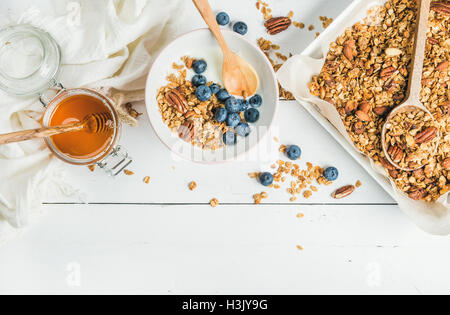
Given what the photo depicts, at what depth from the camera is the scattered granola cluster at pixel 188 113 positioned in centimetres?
91

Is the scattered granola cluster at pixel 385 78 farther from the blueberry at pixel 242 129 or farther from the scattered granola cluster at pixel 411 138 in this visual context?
the blueberry at pixel 242 129

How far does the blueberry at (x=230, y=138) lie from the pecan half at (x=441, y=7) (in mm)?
564

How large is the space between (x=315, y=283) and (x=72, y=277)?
0.66 metres

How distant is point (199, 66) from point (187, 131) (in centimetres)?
16

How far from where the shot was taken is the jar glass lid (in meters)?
0.86

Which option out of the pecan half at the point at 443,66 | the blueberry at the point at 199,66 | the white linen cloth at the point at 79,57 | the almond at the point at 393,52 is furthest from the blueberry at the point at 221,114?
the pecan half at the point at 443,66

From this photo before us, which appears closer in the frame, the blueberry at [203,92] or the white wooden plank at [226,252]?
the blueberry at [203,92]

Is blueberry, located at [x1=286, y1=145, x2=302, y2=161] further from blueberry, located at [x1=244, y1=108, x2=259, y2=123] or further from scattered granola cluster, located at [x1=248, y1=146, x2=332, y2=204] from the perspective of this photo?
blueberry, located at [x1=244, y1=108, x2=259, y2=123]

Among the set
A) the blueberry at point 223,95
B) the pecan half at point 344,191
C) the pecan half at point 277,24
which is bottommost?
the pecan half at point 344,191

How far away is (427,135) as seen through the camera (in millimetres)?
887

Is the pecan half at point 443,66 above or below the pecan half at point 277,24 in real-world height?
below

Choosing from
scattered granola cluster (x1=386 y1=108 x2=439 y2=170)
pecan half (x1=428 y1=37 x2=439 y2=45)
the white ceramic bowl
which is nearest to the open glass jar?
the white ceramic bowl

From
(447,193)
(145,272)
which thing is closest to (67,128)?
(145,272)

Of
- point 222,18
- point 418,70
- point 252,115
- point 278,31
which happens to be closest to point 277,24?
point 278,31
